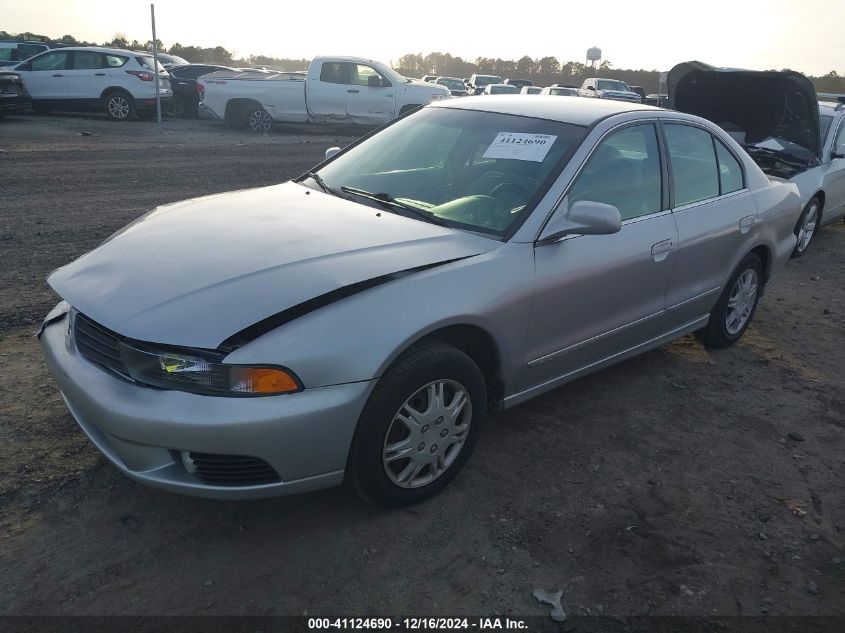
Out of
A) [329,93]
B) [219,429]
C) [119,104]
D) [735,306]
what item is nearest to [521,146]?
[219,429]

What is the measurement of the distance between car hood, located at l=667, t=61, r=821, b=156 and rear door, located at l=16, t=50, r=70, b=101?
14.3 meters

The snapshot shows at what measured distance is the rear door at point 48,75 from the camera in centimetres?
1611

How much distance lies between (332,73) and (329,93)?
501 mm

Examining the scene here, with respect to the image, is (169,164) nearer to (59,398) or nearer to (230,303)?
(59,398)

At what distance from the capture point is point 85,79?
16.2 meters

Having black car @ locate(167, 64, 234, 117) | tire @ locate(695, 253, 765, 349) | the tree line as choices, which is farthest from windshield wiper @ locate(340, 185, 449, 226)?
the tree line

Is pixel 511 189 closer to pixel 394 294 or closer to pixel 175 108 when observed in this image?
pixel 394 294

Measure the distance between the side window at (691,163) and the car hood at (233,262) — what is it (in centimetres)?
163

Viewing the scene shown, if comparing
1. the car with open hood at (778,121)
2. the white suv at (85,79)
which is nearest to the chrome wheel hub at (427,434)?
the car with open hood at (778,121)

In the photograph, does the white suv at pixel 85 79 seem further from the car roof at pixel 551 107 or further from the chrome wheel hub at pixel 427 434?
the chrome wheel hub at pixel 427 434

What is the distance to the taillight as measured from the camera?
16.2 meters

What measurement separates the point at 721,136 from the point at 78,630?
4.53 m

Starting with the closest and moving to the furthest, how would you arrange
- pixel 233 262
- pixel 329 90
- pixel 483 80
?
pixel 233 262 → pixel 329 90 → pixel 483 80

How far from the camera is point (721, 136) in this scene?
181 inches
